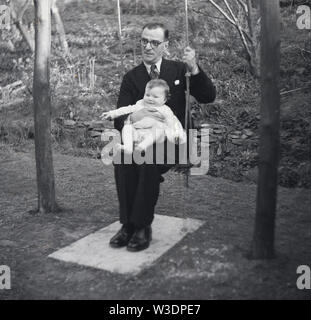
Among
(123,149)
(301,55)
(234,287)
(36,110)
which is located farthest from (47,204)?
(301,55)

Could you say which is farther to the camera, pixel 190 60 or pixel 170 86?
pixel 170 86

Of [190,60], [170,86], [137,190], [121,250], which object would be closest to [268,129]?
[190,60]

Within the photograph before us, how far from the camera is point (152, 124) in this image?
377 centimetres

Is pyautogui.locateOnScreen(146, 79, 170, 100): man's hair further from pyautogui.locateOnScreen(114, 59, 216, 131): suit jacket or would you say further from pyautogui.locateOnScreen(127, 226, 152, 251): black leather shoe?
pyautogui.locateOnScreen(127, 226, 152, 251): black leather shoe

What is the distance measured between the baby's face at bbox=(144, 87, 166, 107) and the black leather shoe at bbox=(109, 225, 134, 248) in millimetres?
1010

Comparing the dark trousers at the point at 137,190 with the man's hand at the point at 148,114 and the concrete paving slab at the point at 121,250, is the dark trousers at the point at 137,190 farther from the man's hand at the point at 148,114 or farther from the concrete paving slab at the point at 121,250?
the man's hand at the point at 148,114

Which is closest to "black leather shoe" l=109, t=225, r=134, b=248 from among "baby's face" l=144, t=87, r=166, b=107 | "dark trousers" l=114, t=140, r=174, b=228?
"dark trousers" l=114, t=140, r=174, b=228

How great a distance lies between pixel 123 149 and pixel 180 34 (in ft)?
25.7

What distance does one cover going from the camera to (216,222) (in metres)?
4.17

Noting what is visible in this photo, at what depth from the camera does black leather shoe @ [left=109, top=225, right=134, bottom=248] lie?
362cm

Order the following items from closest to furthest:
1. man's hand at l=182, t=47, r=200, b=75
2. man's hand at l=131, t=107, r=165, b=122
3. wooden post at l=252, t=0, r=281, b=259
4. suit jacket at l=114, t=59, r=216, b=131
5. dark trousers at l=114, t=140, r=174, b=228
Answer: wooden post at l=252, t=0, r=281, b=259, dark trousers at l=114, t=140, r=174, b=228, man's hand at l=182, t=47, r=200, b=75, man's hand at l=131, t=107, r=165, b=122, suit jacket at l=114, t=59, r=216, b=131

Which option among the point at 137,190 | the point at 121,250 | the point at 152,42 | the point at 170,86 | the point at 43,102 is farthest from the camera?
the point at 43,102

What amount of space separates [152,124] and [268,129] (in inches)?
40.0

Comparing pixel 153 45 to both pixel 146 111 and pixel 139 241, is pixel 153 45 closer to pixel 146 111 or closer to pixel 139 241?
pixel 146 111
